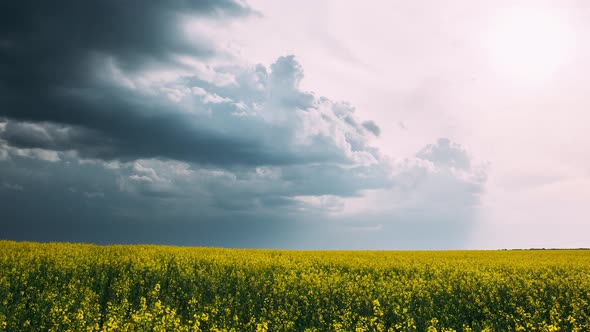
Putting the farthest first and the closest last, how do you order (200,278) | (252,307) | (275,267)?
(275,267) → (200,278) → (252,307)

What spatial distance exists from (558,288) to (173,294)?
16.5m

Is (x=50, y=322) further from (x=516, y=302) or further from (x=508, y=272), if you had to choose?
(x=508, y=272)

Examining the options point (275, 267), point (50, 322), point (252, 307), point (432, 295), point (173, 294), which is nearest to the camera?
point (50, 322)

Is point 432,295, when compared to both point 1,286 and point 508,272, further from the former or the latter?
point 1,286

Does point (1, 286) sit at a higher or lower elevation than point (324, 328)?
higher

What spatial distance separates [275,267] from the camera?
21.8 m

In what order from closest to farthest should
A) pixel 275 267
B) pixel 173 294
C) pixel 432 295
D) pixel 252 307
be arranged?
1. pixel 252 307
2. pixel 173 294
3. pixel 432 295
4. pixel 275 267

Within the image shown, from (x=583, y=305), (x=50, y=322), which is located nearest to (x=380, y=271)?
(x=583, y=305)

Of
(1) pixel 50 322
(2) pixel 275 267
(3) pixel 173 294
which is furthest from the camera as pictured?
(2) pixel 275 267

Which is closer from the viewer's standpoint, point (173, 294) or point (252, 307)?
point (252, 307)

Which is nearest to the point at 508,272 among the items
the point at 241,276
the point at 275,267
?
the point at 275,267

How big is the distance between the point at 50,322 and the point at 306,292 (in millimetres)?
8762

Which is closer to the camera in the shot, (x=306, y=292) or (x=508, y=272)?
(x=306, y=292)

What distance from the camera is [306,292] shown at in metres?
16.1
